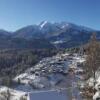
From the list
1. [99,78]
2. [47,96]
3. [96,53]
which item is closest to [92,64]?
[96,53]

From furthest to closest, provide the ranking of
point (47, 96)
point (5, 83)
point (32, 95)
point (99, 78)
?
point (5, 83) → point (47, 96) → point (32, 95) → point (99, 78)

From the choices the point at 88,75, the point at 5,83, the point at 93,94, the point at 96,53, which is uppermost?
the point at 96,53

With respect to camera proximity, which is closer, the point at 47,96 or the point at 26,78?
the point at 47,96

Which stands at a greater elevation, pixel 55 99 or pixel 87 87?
pixel 87 87

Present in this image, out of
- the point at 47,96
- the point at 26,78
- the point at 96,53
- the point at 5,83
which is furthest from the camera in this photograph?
the point at 26,78

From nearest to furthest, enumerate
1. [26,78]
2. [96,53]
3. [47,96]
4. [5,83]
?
[96,53] < [47,96] < [5,83] < [26,78]

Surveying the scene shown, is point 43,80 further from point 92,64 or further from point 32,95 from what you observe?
point 92,64

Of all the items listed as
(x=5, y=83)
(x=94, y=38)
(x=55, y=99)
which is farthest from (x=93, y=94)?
(x=5, y=83)

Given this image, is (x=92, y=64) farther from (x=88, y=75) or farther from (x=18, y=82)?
(x=18, y=82)

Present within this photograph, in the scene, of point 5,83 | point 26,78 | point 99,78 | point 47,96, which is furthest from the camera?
point 26,78
